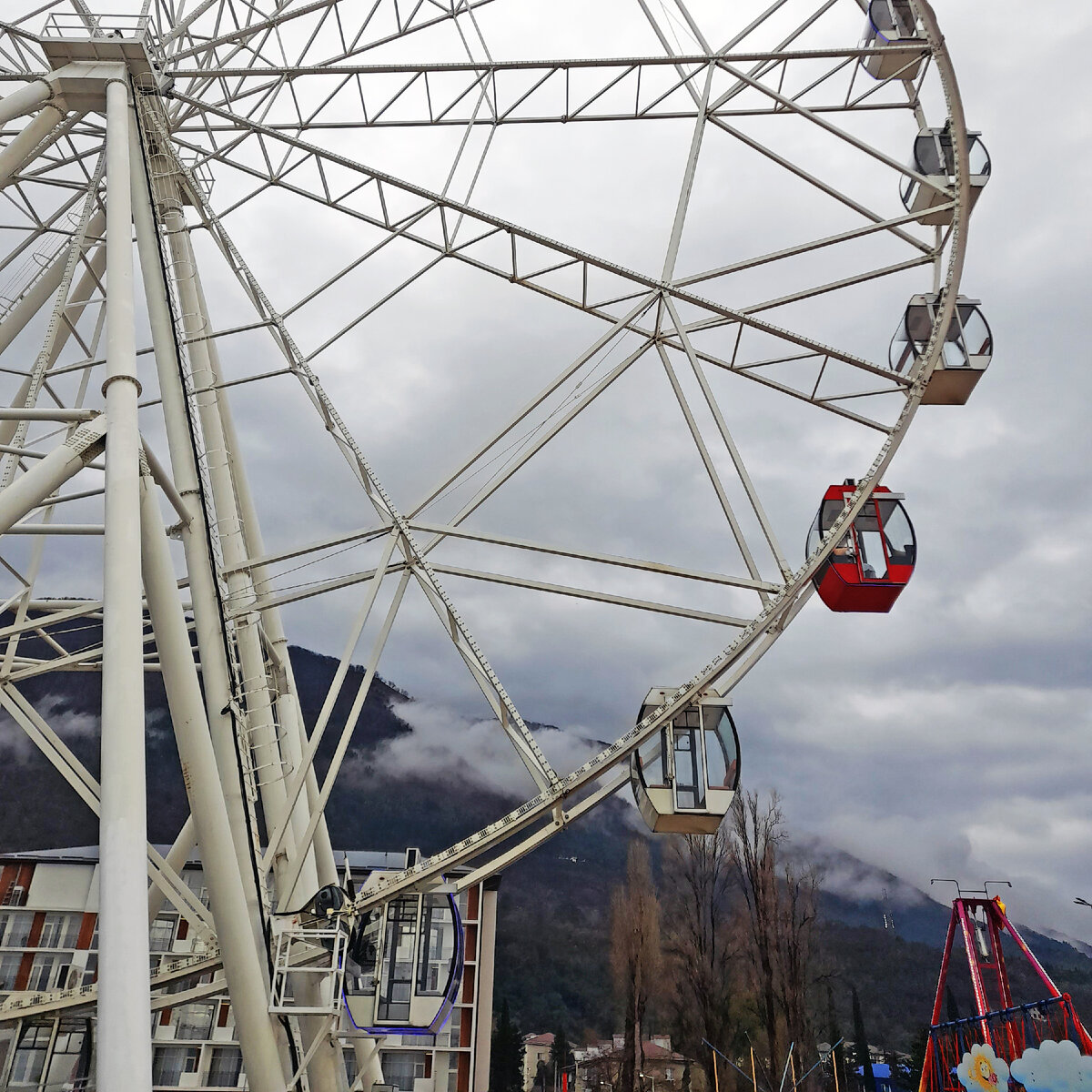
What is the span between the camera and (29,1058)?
4244 centimetres

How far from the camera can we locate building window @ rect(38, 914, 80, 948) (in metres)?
48.4

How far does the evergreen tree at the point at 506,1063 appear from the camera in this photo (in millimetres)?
65062

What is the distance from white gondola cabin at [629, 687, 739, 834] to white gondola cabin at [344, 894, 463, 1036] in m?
2.99

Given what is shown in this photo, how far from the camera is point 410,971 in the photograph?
41.7 ft

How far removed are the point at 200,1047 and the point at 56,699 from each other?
408ft

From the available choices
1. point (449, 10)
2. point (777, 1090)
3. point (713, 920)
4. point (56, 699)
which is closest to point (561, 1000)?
point (713, 920)

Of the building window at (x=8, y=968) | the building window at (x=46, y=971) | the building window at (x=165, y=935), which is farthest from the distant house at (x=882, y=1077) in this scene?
the building window at (x=8, y=968)

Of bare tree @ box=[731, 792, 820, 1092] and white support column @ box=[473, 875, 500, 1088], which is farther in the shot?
white support column @ box=[473, 875, 500, 1088]

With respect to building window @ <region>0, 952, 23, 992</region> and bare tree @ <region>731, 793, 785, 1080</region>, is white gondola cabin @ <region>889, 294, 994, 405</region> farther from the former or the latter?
building window @ <region>0, 952, 23, 992</region>

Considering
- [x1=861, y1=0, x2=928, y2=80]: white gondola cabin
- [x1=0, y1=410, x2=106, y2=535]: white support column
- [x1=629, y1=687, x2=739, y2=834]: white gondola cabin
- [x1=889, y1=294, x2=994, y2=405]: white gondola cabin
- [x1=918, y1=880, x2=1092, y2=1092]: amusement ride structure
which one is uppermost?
[x1=861, y1=0, x2=928, y2=80]: white gondola cabin

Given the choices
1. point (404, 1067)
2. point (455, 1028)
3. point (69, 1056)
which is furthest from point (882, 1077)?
point (69, 1056)

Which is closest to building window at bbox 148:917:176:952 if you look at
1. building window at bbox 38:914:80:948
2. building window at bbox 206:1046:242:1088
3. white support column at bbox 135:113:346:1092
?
building window at bbox 38:914:80:948

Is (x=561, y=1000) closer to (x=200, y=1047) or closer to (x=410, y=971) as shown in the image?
(x=200, y=1047)

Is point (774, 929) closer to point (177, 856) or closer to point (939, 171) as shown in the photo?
point (177, 856)
